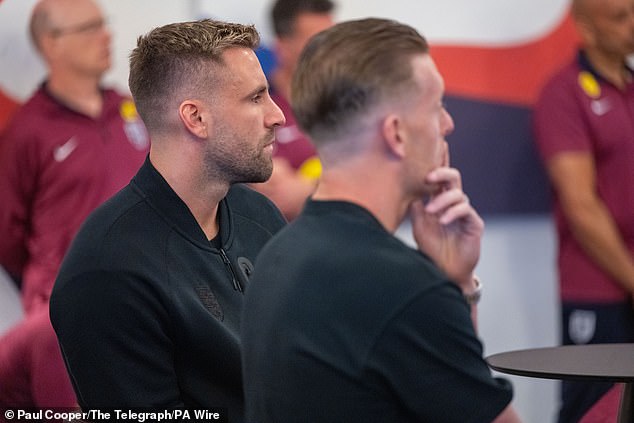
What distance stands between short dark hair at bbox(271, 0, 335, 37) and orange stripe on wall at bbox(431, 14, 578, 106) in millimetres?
693

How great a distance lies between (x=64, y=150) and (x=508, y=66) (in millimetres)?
1967

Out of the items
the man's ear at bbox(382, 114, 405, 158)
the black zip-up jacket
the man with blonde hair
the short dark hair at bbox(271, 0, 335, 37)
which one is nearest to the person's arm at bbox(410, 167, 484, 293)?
the man with blonde hair

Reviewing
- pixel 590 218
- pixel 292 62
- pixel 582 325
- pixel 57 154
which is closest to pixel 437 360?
pixel 57 154

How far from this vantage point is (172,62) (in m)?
2.15

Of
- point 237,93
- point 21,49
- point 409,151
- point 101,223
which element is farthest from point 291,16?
point 409,151

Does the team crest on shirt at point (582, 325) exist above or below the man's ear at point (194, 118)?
below

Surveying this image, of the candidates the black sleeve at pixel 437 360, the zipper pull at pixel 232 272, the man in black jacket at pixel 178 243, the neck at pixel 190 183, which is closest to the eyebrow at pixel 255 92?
the man in black jacket at pixel 178 243

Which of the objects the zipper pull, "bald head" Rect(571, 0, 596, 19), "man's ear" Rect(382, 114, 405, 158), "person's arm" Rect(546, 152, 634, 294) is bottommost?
"person's arm" Rect(546, 152, 634, 294)

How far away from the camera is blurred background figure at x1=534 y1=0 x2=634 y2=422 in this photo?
384 cm

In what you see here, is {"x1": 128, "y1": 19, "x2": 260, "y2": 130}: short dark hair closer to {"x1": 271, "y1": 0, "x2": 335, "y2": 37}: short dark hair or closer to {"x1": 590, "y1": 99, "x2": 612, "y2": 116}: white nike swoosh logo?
{"x1": 271, "y1": 0, "x2": 335, "y2": 37}: short dark hair

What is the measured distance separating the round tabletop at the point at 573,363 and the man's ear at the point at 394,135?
1.93 ft

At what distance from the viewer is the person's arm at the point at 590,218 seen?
3.81m

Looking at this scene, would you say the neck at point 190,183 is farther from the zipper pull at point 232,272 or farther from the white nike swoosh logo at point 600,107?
the white nike swoosh logo at point 600,107

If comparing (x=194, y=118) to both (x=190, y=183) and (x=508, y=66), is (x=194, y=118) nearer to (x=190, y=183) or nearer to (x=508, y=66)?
(x=190, y=183)
